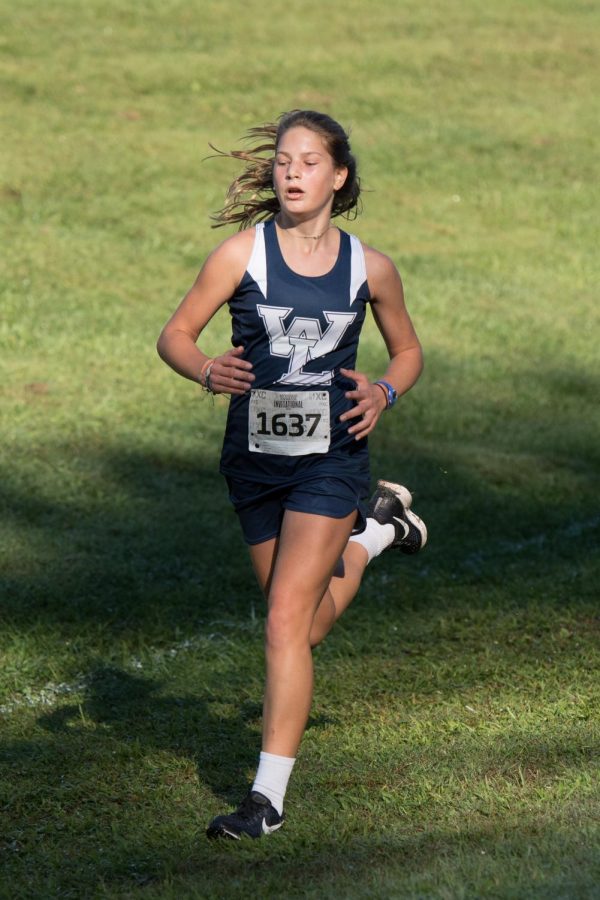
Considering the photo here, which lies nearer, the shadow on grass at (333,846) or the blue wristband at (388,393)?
the shadow on grass at (333,846)

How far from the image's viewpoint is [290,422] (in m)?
4.80

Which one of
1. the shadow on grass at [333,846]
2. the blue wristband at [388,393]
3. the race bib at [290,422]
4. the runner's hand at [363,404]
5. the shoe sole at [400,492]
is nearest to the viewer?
the shadow on grass at [333,846]

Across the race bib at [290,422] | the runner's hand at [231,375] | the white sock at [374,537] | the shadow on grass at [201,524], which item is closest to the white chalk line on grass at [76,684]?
the shadow on grass at [201,524]

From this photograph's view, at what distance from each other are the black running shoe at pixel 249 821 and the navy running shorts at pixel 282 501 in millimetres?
897

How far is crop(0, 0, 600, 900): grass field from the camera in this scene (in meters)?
4.66

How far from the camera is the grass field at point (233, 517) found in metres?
4.66

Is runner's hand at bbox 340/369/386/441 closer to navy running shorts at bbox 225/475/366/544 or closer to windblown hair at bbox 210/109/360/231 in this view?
navy running shorts at bbox 225/475/366/544

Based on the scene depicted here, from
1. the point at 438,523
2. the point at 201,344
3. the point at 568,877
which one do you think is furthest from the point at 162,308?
the point at 568,877

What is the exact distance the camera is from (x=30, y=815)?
16.1ft

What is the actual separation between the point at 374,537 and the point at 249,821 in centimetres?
166

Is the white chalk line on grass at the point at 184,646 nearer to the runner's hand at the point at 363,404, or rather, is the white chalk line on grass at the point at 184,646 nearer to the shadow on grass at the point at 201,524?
the shadow on grass at the point at 201,524

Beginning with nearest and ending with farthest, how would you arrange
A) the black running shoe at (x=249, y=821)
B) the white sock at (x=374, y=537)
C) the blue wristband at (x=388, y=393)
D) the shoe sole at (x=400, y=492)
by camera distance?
the black running shoe at (x=249, y=821), the blue wristband at (x=388, y=393), the white sock at (x=374, y=537), the shoe sole at (x=400, y=492)

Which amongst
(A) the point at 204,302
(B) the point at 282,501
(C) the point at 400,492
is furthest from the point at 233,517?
(A) the point at 204,302

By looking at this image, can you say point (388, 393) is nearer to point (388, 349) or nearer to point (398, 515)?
point (388, 349)
